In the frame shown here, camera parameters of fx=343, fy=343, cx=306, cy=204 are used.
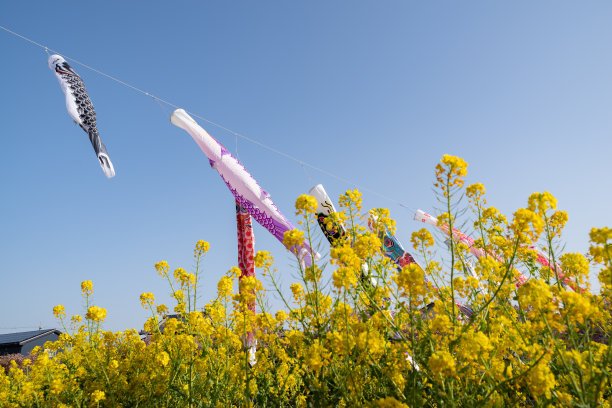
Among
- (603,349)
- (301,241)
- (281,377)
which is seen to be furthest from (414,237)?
(281,377)

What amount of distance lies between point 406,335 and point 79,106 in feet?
19.6

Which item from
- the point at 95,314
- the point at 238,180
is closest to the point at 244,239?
the point at 238,180

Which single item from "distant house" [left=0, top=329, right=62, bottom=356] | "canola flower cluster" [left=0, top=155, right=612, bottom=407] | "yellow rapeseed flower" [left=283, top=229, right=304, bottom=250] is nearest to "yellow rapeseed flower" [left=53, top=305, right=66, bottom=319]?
"canola flower cluster" [left=0, top=155, right=612, bottom=407]

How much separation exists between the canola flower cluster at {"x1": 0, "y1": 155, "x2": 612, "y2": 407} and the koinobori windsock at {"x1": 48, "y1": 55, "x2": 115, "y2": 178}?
228 centimetres

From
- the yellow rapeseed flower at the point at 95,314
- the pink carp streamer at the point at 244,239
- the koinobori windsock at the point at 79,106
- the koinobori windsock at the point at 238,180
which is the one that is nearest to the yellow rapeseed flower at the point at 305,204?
the yellow rapeseed flower at the point at 95,314

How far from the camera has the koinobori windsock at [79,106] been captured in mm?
5482

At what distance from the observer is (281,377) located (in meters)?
3.15

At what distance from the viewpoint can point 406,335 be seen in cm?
252

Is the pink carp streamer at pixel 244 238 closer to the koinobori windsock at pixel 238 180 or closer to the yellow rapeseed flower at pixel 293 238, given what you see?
the koinobori windsock at pixel 238 180

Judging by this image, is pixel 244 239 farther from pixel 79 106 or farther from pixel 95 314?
pixel 79 106

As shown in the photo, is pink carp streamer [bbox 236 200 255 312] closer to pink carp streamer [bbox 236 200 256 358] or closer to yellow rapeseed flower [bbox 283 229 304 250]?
pink carp streamer [bbox 236 200 256 358]

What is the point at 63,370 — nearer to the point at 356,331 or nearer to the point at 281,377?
the point at 281,377

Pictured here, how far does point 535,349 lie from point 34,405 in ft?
16.2

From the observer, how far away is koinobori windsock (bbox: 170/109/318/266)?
5911 mm
